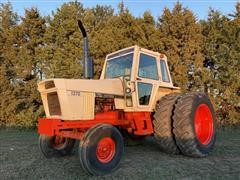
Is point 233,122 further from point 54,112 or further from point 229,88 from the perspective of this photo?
point 54,112

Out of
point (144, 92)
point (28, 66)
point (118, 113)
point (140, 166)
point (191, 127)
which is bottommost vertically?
point (140, 166)

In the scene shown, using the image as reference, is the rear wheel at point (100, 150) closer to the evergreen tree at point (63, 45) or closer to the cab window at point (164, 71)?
the cab window at point (164, 71)

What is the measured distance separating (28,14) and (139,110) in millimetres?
13117

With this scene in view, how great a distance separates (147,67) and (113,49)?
950cm

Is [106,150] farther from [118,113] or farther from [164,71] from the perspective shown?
[164,71]

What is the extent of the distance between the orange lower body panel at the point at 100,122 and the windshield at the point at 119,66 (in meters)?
0.92

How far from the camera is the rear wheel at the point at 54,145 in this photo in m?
7.07

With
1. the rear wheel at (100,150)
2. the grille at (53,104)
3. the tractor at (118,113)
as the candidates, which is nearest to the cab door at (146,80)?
the tractor at (118,113)

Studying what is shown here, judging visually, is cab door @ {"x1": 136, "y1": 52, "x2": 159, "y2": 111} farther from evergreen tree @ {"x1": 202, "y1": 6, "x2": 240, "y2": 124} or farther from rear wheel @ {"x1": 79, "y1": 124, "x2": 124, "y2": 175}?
evergreen tree @ {"x1": 202, "y1": 6, "x2": 240, "y2": 124}

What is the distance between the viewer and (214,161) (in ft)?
21.5

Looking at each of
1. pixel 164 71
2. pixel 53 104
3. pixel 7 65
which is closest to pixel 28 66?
pixel 7 65

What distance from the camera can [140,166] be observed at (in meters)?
6.19

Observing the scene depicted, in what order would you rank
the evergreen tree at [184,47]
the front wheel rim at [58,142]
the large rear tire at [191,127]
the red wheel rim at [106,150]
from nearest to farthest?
the red wheel rim at [106,150] < the large rear tire at [191,127] < the front wheel rim at [58,142] < the evergreen tree at [184,47]

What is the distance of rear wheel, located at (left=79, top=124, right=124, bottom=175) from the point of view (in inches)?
217
